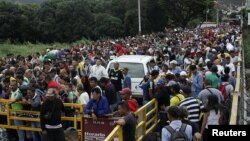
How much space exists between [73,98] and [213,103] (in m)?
3.94

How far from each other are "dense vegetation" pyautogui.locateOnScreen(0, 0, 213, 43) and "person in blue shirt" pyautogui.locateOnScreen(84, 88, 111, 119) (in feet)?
146

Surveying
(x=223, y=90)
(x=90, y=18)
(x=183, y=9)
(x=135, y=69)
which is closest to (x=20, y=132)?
(x=223, y=90)

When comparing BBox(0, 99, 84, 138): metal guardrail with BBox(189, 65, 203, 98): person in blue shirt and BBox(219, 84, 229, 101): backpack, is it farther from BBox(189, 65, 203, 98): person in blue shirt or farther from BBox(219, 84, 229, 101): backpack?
BBox(189, 65, 203, 98): person in blue shirt

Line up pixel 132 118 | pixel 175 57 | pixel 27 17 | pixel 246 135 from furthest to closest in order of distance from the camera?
pixel 27 17 → pixel 175 57 → pixel 132 118 → pixel 246 135

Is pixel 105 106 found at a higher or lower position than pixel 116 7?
lower

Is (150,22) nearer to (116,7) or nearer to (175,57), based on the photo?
(116,7)

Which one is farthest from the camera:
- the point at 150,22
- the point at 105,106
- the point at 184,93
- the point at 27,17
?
the point at 27,17


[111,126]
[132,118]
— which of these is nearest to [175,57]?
[111,126]

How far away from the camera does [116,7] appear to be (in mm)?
57938

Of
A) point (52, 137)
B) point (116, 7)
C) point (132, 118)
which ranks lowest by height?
point (52, 137)

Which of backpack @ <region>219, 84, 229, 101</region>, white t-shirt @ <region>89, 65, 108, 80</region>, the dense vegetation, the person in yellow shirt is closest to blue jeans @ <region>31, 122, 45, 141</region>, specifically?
the person in yellow shirt

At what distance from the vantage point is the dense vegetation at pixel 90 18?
2173 inches

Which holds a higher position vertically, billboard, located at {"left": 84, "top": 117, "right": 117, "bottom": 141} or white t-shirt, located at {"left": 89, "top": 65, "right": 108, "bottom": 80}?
white t-shirt, located at {"left": 89, "top": 65, "right": 108, "bottom": 80}

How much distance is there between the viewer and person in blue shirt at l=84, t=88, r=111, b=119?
9.12 m
